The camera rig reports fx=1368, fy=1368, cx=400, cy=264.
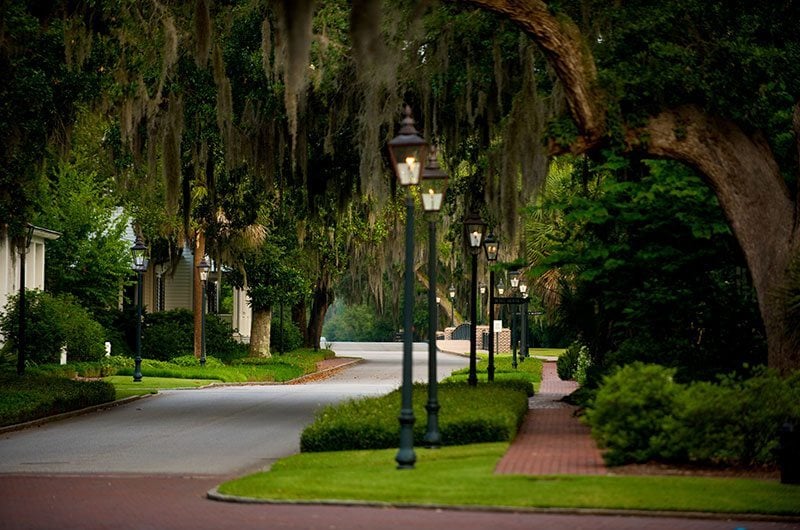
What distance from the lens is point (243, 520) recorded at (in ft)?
40.4

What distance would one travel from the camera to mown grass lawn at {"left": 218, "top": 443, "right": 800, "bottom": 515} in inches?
500

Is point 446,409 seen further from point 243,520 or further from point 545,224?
point 545,224

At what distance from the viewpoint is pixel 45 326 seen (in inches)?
1544

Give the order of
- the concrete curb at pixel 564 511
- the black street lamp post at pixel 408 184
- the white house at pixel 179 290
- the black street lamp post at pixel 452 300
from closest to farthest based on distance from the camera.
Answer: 1. the concrete curb at pixel 564 511
2. the black street lamp post at pixel 408 184
3. the white house at pixel 179 290
4. the black street lamp post at pixel 452 300

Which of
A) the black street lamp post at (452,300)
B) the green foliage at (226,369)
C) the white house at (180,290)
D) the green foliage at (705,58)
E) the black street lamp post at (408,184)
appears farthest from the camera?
the black street lamp post at (452,300)

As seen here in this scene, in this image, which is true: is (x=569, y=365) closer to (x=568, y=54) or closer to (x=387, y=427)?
(x=387, y=427)

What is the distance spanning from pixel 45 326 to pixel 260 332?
16.4 meters

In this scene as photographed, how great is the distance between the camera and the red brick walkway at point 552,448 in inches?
611

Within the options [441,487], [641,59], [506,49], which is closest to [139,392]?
[506,49]

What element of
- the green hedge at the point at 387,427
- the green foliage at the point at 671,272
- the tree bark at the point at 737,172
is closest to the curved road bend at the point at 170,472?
the green hedge at the point at 387,427

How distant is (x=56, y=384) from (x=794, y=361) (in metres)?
17.0

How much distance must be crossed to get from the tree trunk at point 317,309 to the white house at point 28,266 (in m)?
23.4

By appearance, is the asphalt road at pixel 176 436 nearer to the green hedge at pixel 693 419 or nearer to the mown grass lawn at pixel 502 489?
the mown grass lawn at pixel 502 489

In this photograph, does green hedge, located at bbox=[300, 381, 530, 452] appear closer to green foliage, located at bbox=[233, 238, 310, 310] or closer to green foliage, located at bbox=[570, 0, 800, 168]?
green foliage, located at bbox=[570, 0, 800, 168]
